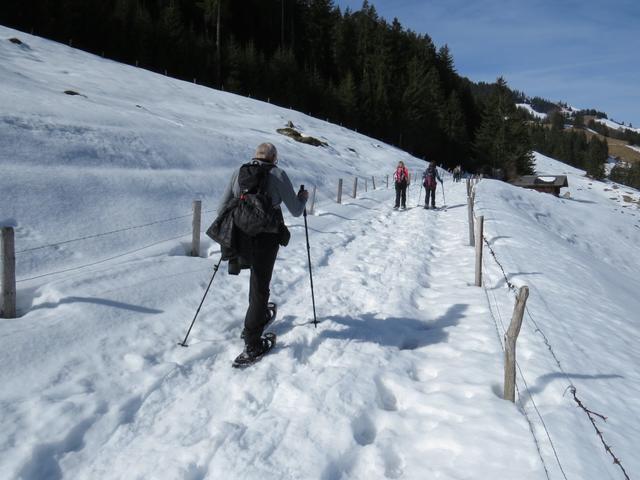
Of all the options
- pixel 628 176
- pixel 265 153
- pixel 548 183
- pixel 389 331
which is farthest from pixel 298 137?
pixel 628 176

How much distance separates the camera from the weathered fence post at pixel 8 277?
16.0ft

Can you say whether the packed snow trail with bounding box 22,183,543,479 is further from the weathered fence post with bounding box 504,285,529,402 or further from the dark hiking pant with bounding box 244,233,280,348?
the dark hiking pant with bounding box 244,233,280,348

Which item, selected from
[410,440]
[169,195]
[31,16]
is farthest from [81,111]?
[31,16]

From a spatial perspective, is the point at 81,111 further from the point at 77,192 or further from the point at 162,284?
the point at 162,284

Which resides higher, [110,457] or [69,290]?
[69,290]

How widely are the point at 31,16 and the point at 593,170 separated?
443ft

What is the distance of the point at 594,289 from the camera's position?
31.9 ft

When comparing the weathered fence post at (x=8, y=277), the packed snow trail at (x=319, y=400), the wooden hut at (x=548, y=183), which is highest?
Answer: the wooden hut at (x=548, y=183)

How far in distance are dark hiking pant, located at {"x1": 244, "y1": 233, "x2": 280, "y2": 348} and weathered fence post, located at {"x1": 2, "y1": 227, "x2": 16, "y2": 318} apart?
302cm

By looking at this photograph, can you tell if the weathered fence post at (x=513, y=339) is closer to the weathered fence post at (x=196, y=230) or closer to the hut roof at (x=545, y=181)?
the weathered fence post at (x=196, y=230)

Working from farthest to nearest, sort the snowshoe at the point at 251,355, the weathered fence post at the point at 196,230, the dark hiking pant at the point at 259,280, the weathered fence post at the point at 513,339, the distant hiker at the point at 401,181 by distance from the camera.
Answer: the distant hiker at the point at 401,181 < the weathered fence post at the point at 196,230 < the snowshoe at the point at 251,355 < the dark hiking pant at the point at 259,280 < the weathered fence post at the point at 513,339

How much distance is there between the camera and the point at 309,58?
227 feet

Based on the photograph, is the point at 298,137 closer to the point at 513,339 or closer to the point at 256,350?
the point at 256,350

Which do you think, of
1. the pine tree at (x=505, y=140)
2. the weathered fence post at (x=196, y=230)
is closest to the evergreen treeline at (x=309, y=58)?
the pine tree at (x=505, y=140)
